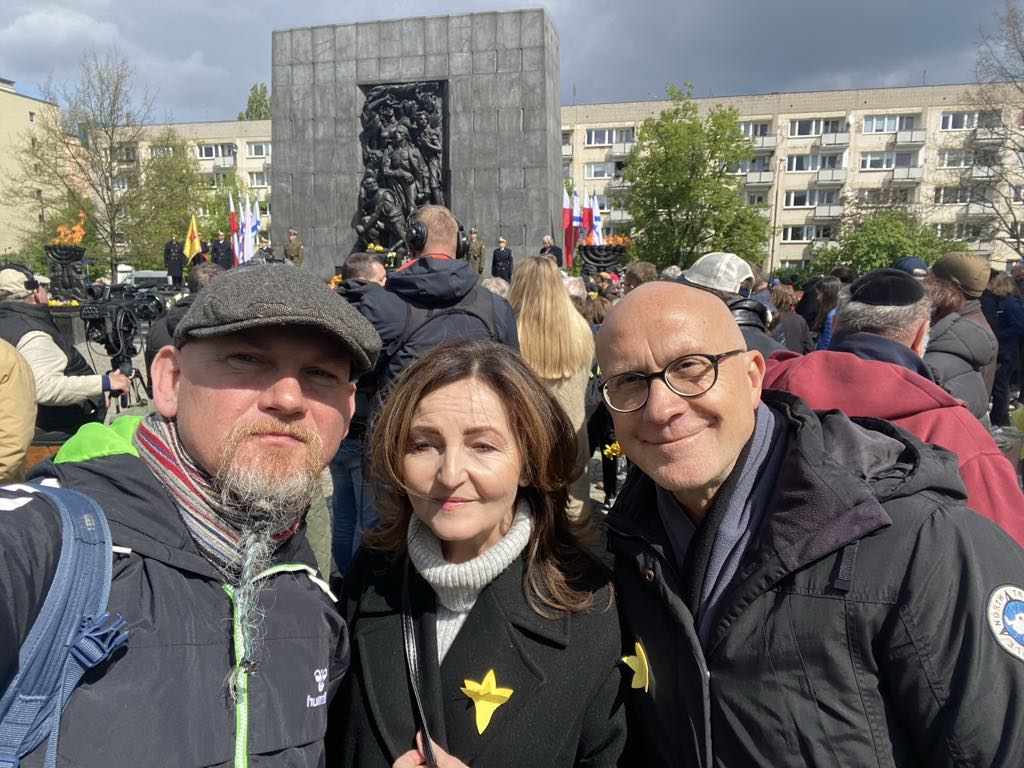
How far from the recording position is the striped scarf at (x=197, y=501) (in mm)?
1292

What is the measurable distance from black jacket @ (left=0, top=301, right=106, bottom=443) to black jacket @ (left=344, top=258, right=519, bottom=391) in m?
1.96

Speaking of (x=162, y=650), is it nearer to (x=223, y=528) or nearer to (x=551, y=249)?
(x=223, y=528)

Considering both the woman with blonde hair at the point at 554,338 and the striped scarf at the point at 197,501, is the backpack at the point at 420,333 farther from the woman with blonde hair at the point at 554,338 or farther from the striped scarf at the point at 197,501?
the striped scarf at the point at 197,501

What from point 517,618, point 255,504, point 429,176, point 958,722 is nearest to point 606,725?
point 517,618

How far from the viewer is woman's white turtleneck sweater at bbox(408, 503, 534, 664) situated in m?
1.58

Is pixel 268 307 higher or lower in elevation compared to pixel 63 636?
higher

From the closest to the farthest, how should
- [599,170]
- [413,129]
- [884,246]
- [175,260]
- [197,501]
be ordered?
[197,501] → [413,129] → [175,260] → [884,246] → [599,170]

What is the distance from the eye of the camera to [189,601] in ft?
4.00

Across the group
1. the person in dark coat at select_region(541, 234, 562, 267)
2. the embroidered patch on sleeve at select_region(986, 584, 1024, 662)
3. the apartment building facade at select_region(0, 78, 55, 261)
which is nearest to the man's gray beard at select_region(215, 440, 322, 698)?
the embroidered patch on sleeve at select_region(986, 584, 1024, 662)

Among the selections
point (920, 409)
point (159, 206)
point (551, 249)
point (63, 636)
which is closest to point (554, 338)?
point (920, 409)

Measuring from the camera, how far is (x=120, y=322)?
7.94 meters

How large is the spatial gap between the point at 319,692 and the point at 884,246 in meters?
33.5

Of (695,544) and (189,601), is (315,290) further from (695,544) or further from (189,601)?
(695,544)

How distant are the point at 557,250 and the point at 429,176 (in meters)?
3.27
